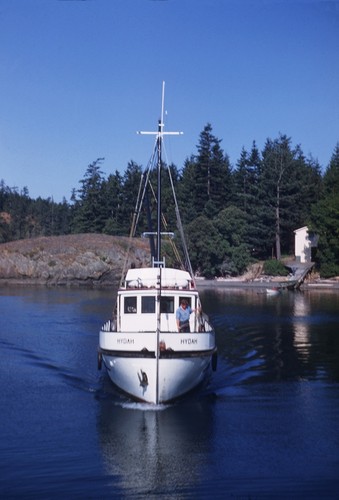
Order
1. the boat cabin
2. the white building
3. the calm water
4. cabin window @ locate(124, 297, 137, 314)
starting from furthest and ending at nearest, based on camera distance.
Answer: the white building < cabin window @ locate(124, 297, 137, 314) < the boat cabin < the calm water

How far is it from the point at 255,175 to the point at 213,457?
2934 inches

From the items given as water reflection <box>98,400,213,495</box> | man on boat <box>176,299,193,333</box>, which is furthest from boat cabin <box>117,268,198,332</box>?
water reflection <box>98,400,213,495</box>

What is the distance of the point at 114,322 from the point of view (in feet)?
66.5

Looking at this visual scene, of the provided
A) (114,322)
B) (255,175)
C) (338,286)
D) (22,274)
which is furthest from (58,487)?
(255,175)

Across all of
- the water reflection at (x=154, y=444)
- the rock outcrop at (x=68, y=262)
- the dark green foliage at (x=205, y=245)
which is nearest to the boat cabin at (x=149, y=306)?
the water reflection at (x=154, y=444)

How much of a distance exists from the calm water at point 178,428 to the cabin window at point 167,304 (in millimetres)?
2709

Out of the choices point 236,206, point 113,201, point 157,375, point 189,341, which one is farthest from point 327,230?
point 157,375

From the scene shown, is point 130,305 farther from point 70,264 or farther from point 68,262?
point 68,262

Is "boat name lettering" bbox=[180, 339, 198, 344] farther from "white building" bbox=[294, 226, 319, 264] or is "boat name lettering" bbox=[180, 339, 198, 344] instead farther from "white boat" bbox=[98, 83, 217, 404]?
"white building" bbox=[294, 226, 319, 264]

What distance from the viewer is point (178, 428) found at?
15047mm

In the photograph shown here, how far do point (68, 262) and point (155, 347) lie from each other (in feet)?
179

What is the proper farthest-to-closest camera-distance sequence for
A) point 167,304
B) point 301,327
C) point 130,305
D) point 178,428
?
point 301,327 < point 130,305 < point 167,304 < point 178,428

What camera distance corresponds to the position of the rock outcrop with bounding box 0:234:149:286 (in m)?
69.7

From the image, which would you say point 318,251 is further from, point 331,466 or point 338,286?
point 331,466
